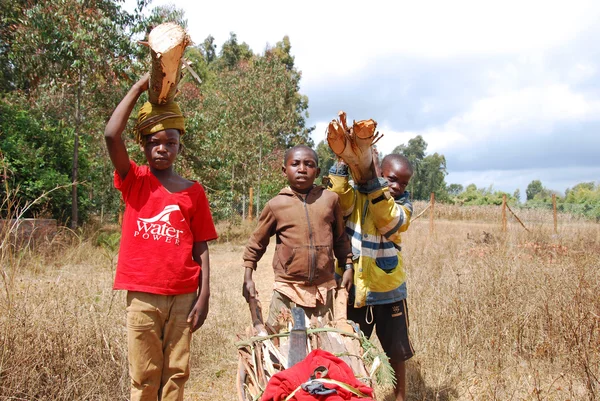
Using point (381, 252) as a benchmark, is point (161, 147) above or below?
above

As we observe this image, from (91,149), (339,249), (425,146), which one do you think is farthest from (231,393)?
(425,146)

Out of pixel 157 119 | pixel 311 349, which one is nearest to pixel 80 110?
pixel 157 119

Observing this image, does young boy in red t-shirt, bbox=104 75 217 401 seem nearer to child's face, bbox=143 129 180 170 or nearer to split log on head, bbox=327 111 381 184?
child's face, bbox=143 129 180 170

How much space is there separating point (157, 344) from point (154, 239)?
51 cm

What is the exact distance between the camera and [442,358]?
347cm

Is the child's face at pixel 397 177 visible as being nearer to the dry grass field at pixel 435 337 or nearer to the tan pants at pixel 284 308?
the tan pants at pixel 284 308

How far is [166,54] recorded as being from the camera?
1987 mm

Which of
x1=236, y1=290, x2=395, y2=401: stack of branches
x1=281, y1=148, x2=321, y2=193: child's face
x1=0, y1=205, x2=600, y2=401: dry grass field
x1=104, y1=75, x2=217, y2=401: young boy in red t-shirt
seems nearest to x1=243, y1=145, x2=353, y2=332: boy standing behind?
x1=281, y1=148, x2=321, y2=193: child's face

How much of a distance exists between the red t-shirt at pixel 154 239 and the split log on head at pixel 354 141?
811 millimetres

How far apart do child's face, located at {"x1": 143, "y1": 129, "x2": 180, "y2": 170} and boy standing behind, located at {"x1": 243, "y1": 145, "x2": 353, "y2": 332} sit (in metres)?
0.64

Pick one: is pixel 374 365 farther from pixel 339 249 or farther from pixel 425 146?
pixel 425 146

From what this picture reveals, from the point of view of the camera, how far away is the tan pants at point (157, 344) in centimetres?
214

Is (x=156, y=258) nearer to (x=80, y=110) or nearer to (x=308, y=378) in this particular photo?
(x=308, y=378)

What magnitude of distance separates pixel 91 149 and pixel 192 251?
37.1 ft
